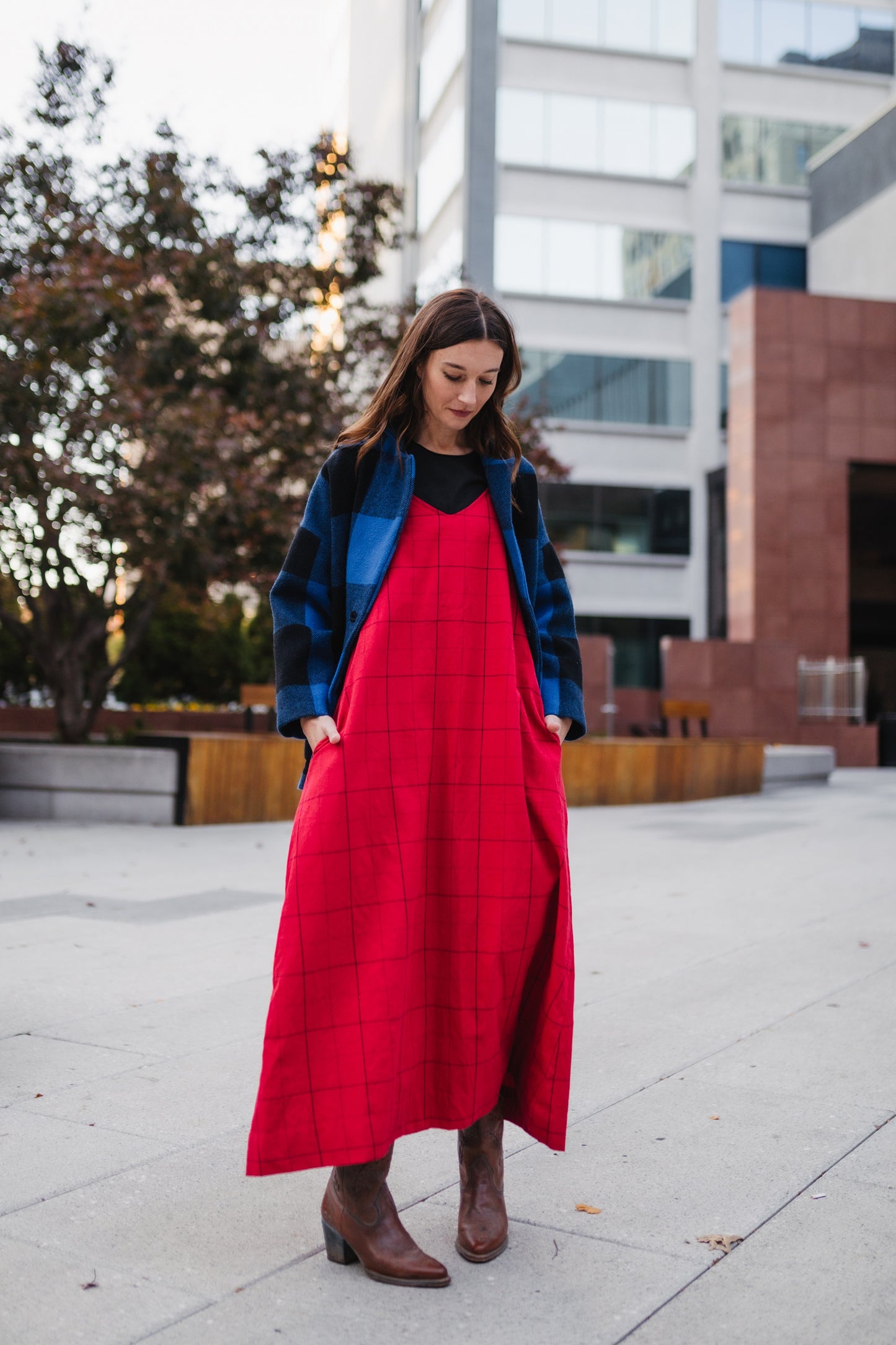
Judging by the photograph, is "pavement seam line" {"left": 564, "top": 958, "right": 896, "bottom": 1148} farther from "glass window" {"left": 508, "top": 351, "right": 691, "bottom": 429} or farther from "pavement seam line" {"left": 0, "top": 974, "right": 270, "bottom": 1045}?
"glass window" {"left": 508, "top": 351, "right": 691, "bottom": 429}

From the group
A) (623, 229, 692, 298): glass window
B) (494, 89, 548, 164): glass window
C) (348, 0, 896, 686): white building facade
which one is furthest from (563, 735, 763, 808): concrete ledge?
(494, 89, 548, 164): glass window

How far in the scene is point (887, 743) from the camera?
2562 centimetres

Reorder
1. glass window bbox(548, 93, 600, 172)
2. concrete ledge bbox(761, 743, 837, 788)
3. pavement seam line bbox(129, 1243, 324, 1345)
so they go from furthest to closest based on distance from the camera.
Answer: glass window bbox(548, 93, 600, 172), concrete ledge bbox(761, 743, 837, 788), pavement seam line bbox(129, 1243, 324, 1345)

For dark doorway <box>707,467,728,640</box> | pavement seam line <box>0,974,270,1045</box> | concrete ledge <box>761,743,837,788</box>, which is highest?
A: dark doorway <box>707,467,728,640</box>

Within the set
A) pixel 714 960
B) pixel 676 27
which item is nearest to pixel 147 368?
pixel 714 960

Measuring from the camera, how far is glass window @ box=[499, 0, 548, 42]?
33031 millimetres

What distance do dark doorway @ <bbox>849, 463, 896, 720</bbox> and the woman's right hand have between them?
33491 mm

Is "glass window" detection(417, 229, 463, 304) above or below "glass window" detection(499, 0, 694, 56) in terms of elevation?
below

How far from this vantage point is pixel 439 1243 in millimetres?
2639

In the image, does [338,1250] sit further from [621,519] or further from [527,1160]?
[621,519]

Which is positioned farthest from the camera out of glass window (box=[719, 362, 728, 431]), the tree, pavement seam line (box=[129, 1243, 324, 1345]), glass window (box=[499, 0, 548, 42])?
glass window (box=[719, 362, 728, 431])

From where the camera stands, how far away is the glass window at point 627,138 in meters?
33.7

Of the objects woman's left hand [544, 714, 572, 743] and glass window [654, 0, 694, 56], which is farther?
glass window [654, 0, 694, 56]

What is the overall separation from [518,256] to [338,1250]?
3257 centimetres
